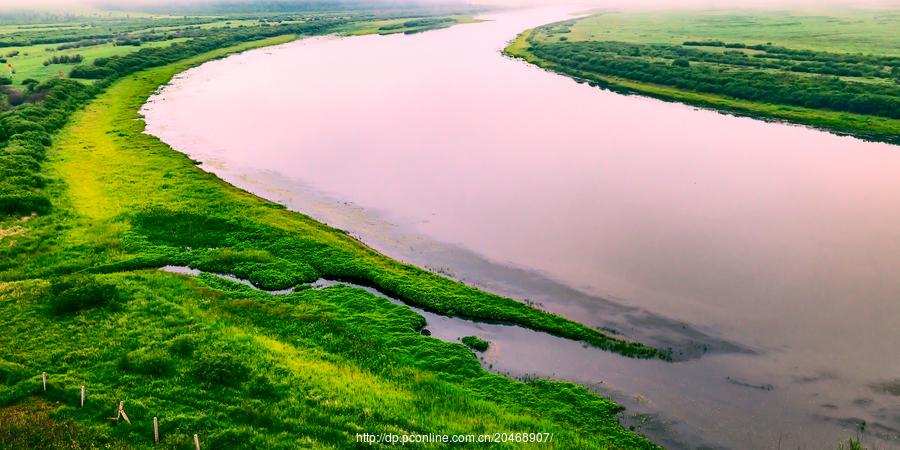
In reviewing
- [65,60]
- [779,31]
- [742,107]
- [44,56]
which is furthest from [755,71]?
[44,56]

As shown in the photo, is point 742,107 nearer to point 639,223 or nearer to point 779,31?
point 639,223

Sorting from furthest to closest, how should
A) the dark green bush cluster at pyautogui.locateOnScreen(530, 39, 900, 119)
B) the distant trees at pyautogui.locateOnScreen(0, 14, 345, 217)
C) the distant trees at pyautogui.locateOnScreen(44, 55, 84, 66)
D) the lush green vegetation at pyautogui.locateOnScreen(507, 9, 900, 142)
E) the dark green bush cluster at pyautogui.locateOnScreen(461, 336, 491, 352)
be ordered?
1. the distant trees at pyautogui.locateOnScreen(44, 55, 84, 66)
2. the dark green bush cluster at pyautogui.locateOnScreen(530, 39, 900, 119)
3. the lush green vegetation at pyautogui.locateOnScreen(507, 9, 900, 142)
4. the distant trees at pyautogui.locateOnScreen(0, 14, 345, 217)
5. the dark green bush cluster at pyautogui.locateOnScreen(461, 336, 491, 352)

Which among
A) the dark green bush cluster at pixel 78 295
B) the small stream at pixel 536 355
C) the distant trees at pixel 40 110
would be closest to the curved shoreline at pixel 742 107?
the small stream at pixel 536 355

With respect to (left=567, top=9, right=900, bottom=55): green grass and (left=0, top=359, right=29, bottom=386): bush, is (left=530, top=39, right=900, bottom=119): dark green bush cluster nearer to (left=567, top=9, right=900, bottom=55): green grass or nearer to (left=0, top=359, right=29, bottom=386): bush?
(left=567, top=9, right=900, bottom=55): green grass

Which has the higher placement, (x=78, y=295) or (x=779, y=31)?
(x=779, y=31)

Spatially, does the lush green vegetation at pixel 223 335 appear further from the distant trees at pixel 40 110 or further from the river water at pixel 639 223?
the river water at pixel 639 223

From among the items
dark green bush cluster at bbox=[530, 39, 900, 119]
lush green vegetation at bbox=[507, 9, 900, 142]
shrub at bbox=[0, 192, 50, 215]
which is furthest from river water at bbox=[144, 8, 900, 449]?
shrub at bbox=[0, 192, 50, 215]
